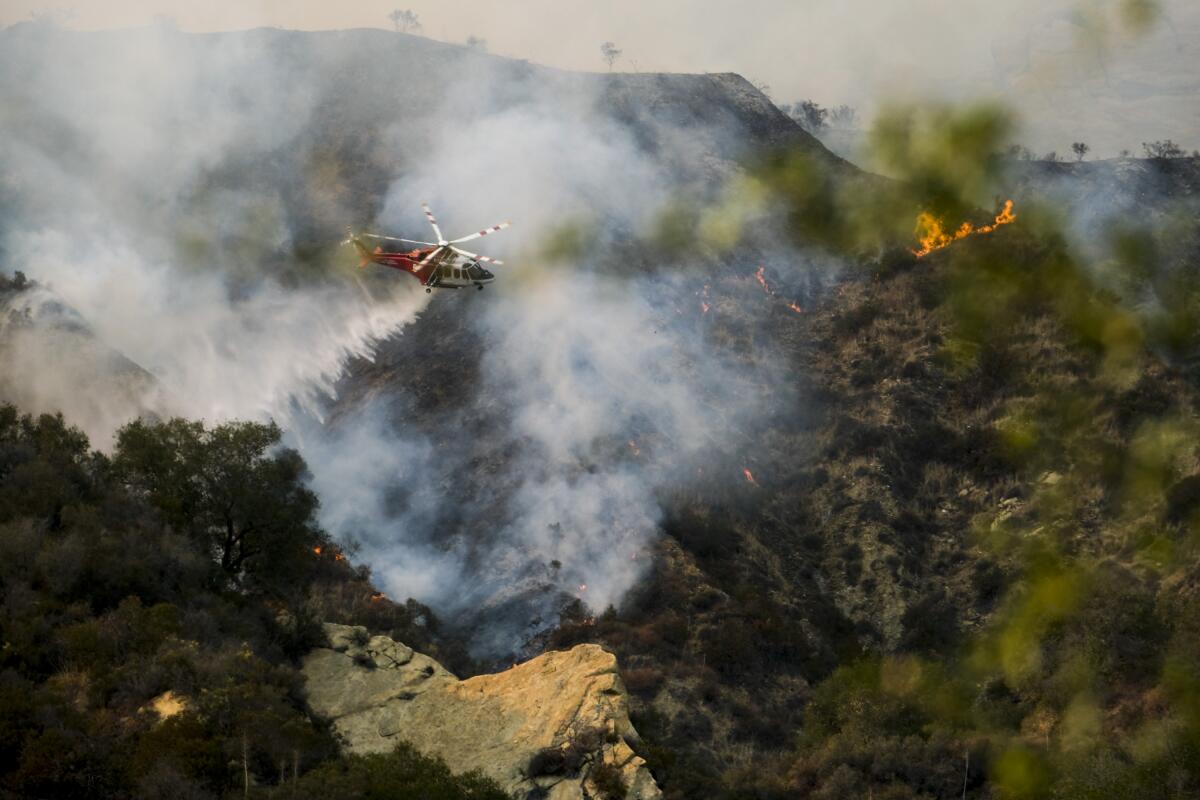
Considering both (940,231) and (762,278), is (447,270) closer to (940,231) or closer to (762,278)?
(762,278)

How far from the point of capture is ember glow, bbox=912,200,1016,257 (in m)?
88.4

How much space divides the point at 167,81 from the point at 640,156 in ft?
127

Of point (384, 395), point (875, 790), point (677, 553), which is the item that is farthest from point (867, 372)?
point (875, 790)

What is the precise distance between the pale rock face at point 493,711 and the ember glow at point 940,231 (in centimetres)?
5323

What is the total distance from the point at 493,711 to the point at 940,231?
195ft

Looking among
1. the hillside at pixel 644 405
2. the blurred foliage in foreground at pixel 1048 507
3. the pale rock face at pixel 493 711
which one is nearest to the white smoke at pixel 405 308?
the hillside at pixel 644 405

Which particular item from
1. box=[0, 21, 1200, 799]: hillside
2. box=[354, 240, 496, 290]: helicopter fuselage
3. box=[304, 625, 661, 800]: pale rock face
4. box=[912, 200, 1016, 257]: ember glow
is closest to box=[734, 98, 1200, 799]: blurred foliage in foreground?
box=[0, 21, 1200, 799]: hillside

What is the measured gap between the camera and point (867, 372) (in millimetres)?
81062

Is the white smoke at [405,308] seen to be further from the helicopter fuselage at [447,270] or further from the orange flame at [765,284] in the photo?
the helicopter fuselage at [447,270]

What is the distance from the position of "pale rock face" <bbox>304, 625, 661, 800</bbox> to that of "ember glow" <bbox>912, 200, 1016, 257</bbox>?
53.2 metres

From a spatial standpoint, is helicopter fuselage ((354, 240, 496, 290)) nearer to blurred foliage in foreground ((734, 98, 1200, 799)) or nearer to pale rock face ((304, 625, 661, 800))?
pale rock face ((304, 625, 661, 800))

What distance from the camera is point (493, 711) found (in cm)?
4300

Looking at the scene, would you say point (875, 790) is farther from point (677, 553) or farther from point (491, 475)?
point (491, 475)

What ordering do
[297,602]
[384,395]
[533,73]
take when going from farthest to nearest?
[533,73] → [384,395] → [297,602]
